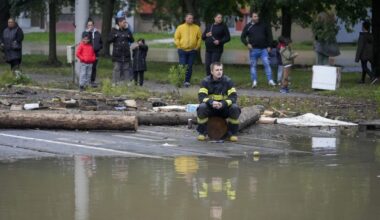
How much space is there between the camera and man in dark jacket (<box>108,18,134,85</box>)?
18.8 meters

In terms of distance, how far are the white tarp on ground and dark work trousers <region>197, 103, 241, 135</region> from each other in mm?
2254

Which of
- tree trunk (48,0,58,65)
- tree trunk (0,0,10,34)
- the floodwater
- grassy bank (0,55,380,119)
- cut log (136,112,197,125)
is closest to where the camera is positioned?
the floodwater

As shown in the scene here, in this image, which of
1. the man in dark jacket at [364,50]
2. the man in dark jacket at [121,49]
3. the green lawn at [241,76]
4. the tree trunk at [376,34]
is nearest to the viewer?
the green lawn at [241,76]

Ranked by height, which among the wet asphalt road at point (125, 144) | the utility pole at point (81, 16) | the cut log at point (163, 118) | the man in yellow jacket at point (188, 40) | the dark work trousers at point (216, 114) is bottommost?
the wet asphalt road at point (125, 144)

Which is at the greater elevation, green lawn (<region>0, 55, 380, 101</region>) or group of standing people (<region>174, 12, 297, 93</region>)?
group of standing people (<region>174, 12, 297, 93</region>)

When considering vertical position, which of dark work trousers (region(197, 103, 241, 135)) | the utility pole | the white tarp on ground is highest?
the utility pole

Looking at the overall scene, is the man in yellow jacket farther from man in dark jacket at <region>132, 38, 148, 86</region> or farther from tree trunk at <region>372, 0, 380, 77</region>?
tree trunk at <region>372, 0, 380, 77</region>

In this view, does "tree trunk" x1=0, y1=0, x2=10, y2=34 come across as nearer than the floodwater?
No

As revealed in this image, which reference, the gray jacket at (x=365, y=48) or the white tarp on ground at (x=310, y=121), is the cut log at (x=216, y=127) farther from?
the gray jacket at (x=365, y=48)

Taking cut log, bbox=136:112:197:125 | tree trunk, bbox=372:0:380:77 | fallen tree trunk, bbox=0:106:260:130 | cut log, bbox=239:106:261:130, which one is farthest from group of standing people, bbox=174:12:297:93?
fallen tree trunk, bbox=0:106:260:130

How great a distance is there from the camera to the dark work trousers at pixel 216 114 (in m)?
11.7

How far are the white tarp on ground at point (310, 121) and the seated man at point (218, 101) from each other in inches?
86.4

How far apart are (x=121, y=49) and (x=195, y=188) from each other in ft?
35.3

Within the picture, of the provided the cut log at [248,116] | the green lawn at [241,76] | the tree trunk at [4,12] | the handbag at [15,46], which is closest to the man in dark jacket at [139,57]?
the green lawn at [241,76]
